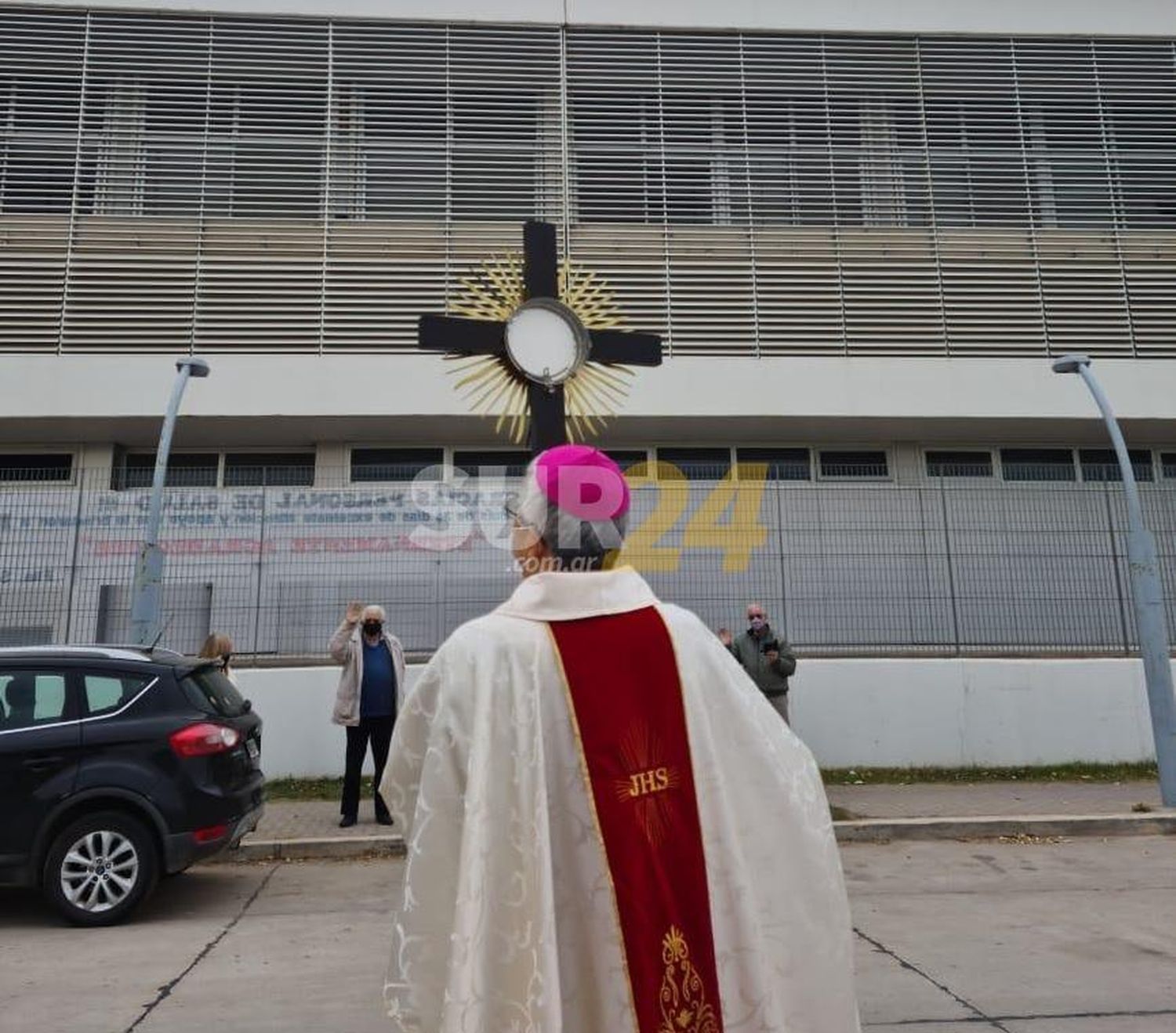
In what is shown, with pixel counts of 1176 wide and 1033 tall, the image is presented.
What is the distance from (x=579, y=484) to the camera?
2064 millimetres

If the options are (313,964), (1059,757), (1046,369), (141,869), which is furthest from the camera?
(1046,369)

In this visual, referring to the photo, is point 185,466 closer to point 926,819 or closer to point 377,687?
point 377,687

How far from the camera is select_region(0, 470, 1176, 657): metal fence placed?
1048 centimetres

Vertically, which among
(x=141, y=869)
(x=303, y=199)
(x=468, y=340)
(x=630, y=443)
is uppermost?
(x=303, y=199)

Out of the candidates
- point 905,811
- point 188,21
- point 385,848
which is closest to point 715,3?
point 188,21

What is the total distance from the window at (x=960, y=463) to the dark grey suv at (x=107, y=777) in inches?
470

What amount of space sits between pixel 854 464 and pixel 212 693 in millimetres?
10982

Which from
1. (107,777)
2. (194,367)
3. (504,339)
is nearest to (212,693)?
(107,777)

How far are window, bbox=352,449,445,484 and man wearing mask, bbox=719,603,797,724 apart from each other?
6206 mm

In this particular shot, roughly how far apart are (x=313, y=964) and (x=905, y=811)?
6.16 m

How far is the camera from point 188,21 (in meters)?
14.1

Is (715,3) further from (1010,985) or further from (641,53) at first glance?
(1010,985)

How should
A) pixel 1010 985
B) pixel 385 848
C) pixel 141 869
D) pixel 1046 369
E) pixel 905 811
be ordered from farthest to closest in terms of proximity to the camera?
pixel 1046 369, pixel 905 811, pixel 385 848, pixel 141 869, pixel 1010 985

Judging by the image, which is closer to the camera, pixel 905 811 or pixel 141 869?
pixel 141 869
